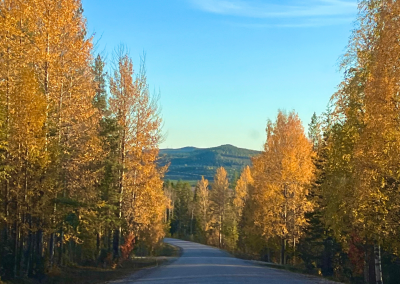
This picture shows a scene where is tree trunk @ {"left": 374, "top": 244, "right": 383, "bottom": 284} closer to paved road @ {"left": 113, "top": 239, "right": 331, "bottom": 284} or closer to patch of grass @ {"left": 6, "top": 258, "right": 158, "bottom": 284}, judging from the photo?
paved road @ {"left": 113, "top": 239, "right": 331, "bottom": 284}

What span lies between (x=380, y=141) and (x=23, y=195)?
515 inches

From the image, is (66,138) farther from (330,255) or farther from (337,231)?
(330,255)

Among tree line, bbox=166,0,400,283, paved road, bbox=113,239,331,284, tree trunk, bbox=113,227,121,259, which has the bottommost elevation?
paved road, bbox=113,239,331,284

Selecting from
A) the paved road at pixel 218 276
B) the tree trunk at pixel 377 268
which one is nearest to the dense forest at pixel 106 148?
the tree trunk at pixel 377 268

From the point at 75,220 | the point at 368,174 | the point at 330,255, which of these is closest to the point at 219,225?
the point at 330,255

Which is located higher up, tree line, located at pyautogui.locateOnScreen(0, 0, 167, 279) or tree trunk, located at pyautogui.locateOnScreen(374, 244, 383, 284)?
tree line, located at pyautogui.locateOnScreen(0, 0, 167, 279)

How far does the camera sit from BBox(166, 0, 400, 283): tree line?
13.4 metres

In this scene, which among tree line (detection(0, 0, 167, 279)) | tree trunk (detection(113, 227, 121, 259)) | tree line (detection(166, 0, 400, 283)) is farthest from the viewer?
tree trunk (detection(113, 227, 121, 259))

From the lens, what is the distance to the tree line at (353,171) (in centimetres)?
1345

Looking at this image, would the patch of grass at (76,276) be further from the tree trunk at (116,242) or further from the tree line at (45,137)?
the tree trunk at (116,242)

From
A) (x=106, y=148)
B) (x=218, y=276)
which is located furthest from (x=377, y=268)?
(x=106, y=148)

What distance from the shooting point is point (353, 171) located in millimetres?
16312

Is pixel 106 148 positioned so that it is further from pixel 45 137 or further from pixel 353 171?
pixel 353 171

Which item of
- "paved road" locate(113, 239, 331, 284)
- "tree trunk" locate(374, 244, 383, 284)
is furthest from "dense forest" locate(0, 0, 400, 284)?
"paved road" locate(113, 239, 331, 284)
